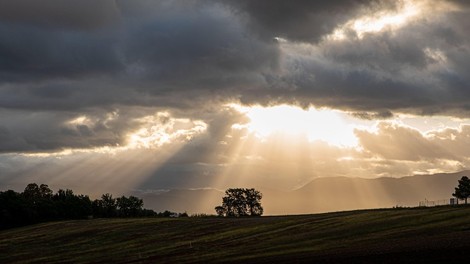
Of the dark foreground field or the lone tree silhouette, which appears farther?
the lone tree silhouette

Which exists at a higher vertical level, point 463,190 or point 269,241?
point 463,190

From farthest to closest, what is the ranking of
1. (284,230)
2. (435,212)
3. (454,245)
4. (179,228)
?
(179,228)
(284,230)
(435,212)
(454,245)

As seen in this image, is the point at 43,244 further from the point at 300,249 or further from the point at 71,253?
the point at 300,249

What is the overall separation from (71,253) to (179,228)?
2787 centimetres

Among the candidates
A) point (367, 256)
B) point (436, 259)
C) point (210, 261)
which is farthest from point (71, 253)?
point (436, 259)

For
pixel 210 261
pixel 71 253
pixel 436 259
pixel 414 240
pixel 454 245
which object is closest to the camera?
pixel 436 259

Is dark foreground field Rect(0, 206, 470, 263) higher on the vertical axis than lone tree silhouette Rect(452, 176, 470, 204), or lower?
lower

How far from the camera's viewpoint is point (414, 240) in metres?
70.0

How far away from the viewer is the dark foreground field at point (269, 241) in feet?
212

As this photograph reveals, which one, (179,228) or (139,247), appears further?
(179,228)

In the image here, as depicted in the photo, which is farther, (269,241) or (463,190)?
(463,190)

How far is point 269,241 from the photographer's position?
9588 cm

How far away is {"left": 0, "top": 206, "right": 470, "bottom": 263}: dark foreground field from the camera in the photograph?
64.6 meters

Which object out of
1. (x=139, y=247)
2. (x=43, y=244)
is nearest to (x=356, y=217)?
(x=139, y=247)
